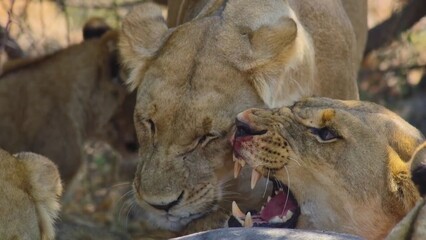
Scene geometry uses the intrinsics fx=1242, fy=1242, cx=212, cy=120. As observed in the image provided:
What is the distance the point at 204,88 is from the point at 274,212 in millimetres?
480

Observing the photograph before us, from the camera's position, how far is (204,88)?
4.19 meters

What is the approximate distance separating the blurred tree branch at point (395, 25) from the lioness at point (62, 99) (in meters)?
1.71

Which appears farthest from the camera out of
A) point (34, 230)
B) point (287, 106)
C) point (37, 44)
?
point (37, 44)

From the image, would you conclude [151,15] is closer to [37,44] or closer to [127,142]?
[127,142]

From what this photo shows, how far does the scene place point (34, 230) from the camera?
12.6ft

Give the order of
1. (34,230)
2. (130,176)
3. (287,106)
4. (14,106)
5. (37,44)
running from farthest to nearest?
(37,44) < (130,176) < (14,106) < (287,106) < (34,230)

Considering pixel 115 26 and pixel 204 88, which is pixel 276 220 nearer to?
pixel 204 88

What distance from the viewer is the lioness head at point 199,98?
13.7 feet

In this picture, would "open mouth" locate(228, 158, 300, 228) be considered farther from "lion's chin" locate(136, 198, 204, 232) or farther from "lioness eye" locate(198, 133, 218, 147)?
"lion's chin" locate(136, 198, 204, 232)

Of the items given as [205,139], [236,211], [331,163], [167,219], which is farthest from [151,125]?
[331,163]

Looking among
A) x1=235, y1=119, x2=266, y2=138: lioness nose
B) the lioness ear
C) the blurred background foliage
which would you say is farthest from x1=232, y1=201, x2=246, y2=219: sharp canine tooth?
the blurred background foliage

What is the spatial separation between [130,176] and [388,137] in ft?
10.8

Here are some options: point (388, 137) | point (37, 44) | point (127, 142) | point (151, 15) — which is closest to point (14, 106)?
point (127, 142)

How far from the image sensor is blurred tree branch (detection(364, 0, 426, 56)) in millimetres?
7254
